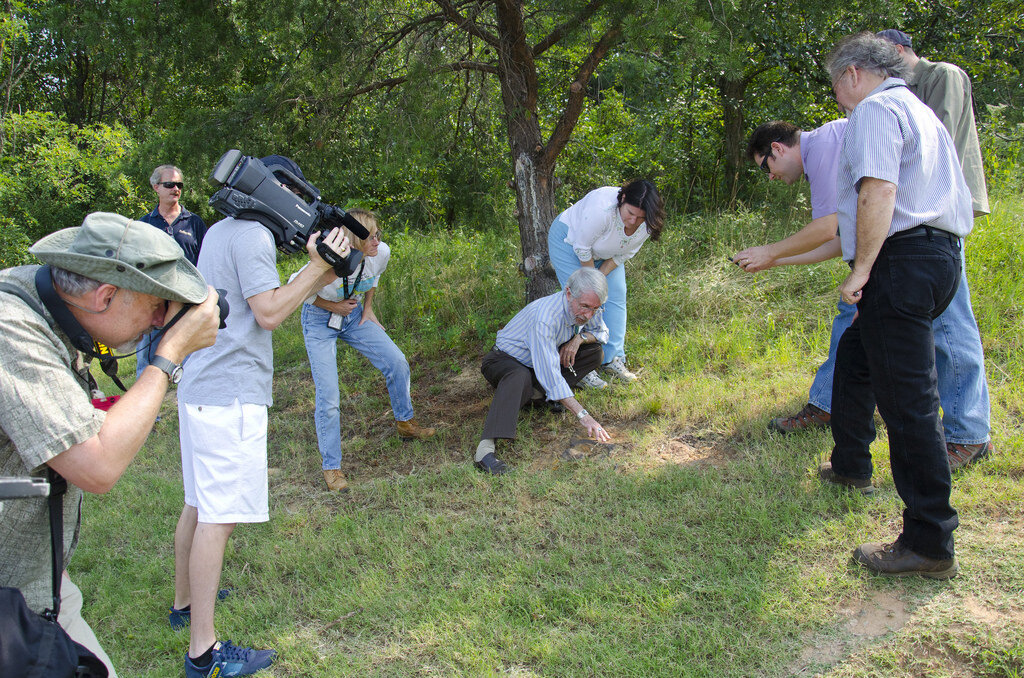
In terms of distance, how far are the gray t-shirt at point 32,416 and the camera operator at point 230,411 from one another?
99 centimetres

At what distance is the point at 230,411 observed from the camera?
2.89m

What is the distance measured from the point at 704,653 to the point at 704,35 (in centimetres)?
309

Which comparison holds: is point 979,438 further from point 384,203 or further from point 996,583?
point 384,203

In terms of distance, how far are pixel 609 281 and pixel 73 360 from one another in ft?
13.7

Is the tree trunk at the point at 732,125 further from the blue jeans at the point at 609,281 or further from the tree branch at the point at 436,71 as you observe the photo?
the tree branch at the point at 436,71

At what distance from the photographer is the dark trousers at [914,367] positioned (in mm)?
2844

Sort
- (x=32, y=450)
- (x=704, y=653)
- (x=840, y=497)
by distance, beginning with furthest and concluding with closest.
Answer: (x=840, y=497) → (x=704, y=653) → (x=32, y=450)

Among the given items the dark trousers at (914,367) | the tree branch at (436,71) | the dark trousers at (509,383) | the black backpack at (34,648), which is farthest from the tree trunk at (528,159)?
the black backpack at (34,648)

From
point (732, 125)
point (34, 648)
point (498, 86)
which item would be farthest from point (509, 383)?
point (732, 125)

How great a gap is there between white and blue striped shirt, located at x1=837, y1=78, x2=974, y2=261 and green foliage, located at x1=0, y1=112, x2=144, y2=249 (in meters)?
13.2

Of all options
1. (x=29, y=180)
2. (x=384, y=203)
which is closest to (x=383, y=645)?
(x=384, y=203)

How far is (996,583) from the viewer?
9.62ft

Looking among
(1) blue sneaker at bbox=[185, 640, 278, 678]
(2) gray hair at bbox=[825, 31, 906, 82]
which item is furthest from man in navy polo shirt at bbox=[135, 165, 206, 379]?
(2) gray hair at bbox=[825, 31, 906, 82]

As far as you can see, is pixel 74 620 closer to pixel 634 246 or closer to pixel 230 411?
pixel 230 411
